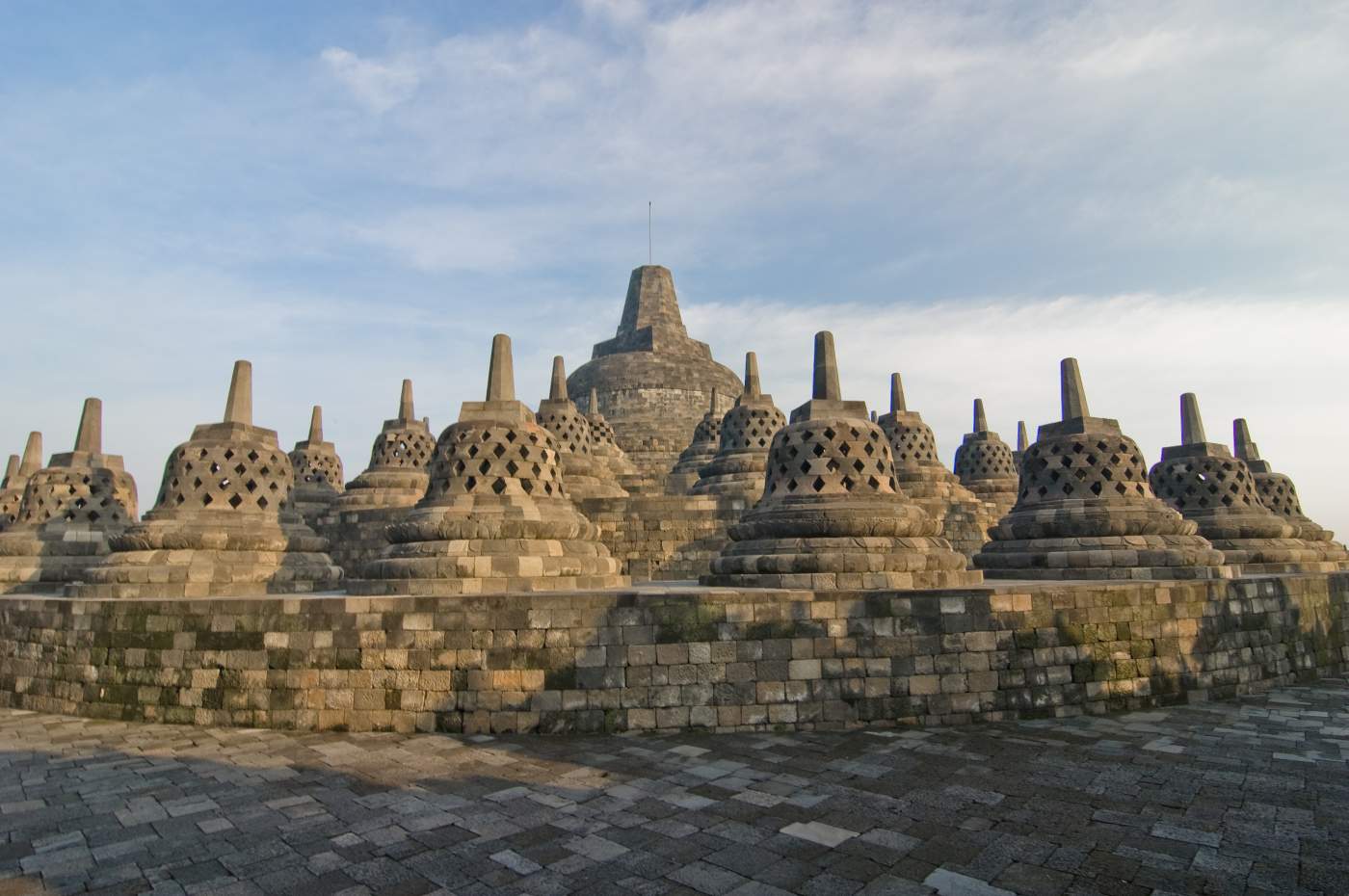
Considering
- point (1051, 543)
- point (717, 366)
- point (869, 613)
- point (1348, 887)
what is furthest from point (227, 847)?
point (717, 366)

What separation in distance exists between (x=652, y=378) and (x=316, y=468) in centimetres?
1699

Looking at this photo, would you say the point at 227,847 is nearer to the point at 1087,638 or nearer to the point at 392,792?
the point at 392,792

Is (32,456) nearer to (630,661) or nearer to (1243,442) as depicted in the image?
(630,661)

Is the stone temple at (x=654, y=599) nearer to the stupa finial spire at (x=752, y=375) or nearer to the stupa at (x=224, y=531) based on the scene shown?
the stupa at (x=224, y=531)

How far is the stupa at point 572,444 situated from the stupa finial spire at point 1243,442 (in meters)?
15.4

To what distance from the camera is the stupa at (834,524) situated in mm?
8453

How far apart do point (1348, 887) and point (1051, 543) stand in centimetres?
731

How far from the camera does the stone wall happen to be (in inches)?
271

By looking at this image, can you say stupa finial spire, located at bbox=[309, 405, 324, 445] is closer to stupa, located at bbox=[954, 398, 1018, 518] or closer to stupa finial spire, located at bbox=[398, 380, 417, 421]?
stupa finial spire, located at bbox=[398, 380, 417, 421]

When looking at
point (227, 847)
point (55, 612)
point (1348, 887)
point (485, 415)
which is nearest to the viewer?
point (1348, 887)

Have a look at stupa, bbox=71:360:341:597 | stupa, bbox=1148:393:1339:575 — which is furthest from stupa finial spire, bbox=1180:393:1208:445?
stupa, bbox=71:360:341:597

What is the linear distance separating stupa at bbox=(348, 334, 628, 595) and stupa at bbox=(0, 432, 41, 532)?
38.2 ft

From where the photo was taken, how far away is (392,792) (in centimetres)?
511

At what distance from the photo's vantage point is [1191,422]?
555 inches
